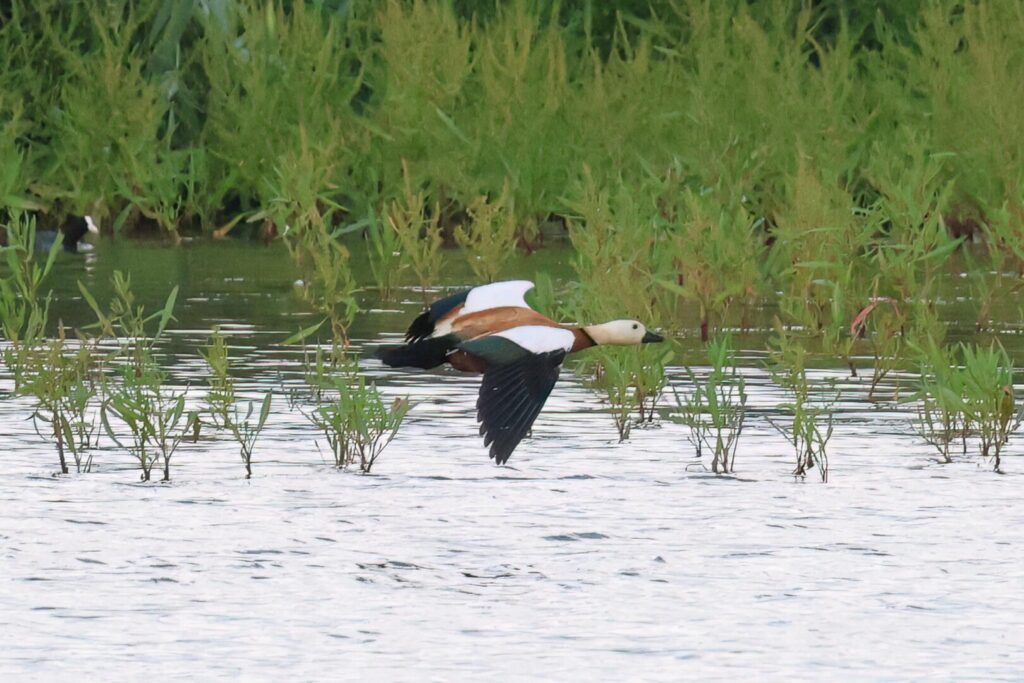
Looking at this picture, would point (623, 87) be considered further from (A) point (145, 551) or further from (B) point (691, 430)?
(A) point (145, 551)

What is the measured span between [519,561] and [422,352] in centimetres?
171

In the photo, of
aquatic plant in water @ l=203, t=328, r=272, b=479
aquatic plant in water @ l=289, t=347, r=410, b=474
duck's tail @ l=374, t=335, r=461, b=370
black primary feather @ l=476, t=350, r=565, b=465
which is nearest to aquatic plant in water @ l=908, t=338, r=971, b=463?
black primary feather @ l=476, t=350, r=565, b=465

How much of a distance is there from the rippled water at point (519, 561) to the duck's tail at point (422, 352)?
0.23 m

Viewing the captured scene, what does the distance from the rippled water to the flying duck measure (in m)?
0.16

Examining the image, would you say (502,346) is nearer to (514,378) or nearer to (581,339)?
(514,378)

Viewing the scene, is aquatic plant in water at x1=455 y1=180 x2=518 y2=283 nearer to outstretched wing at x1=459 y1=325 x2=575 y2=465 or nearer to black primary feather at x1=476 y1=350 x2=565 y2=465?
outstretched wing at x1=459 y1=325 x2=575 y2=465

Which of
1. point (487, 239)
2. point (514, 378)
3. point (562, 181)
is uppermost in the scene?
point (562, 181)

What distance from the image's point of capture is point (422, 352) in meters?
6.95

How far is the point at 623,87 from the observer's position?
40.2 feet

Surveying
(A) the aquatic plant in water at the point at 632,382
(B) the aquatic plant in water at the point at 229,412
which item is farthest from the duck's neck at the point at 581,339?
(B) the aquatic plant in water at the point at 229,412

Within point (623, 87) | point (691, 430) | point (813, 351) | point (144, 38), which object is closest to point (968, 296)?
point (813, 351)

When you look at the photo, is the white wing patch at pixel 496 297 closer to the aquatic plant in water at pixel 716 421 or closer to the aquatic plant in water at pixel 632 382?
the aquatic plant in water at pixel 632 382

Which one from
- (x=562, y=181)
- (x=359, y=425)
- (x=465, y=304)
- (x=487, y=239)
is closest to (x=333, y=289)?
(x=487, y=239)

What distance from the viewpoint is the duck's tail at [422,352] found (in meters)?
6.88
